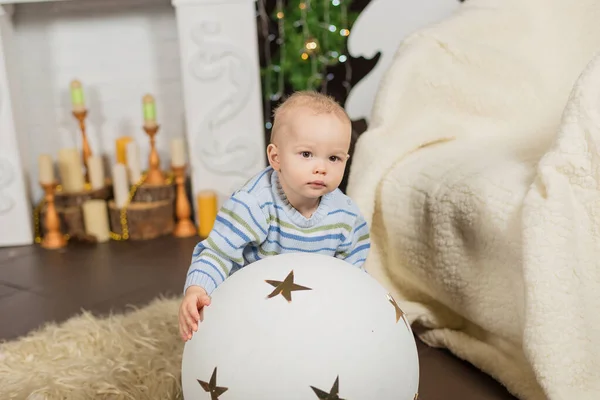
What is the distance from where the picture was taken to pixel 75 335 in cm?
177

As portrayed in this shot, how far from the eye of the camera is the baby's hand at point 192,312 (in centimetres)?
113

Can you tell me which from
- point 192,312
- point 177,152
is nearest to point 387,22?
point 177,152

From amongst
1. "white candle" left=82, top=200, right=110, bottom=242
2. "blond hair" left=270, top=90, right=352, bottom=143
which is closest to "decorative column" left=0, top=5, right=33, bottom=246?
"white candle" left=82, top=200, right=110, bottom=242

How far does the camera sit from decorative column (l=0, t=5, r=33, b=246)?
2.57m

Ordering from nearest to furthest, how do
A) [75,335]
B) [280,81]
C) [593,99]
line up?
[593,99], [75,335], [280,81]

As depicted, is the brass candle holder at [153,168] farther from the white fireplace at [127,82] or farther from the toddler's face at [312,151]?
the toddler's face at [312,151]

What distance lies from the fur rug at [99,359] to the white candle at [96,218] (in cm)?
79

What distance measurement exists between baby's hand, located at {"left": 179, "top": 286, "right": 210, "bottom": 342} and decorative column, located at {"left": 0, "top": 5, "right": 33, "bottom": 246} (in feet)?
5.69

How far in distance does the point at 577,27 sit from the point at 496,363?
104 centimetres

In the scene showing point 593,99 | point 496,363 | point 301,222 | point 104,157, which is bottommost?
point 496,363

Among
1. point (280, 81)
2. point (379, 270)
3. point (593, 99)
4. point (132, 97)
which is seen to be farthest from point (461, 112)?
point (132, 97)

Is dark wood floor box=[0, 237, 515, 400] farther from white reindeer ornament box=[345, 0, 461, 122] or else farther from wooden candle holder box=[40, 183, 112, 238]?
white reindeer ornament box=[345, 0, 461, 122]

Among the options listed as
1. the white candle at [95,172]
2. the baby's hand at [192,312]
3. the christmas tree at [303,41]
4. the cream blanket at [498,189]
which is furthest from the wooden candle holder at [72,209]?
the baby's hand at [192,312]

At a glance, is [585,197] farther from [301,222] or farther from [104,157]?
[104,157]
